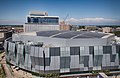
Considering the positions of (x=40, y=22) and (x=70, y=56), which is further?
(x=40, y=22)

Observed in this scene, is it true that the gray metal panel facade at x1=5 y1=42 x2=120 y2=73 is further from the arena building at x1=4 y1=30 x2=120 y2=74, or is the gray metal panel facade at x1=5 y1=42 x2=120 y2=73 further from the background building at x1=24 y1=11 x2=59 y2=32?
the background building at x1=24 y1=11 x2=59 y2=32

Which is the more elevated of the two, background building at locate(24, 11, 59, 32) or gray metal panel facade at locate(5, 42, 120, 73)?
background building at locate(24, 11, 59, 32)

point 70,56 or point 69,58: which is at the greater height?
point 70,56

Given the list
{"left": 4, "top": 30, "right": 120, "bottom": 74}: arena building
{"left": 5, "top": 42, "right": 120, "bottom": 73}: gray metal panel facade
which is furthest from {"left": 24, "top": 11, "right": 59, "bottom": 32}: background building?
{"left": 5, "top": 42, "right": 120, "bottom": 73}: gray metal panel facade

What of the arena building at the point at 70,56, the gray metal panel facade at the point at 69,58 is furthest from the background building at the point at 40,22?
the gray metal panel facade at the point at 69,58

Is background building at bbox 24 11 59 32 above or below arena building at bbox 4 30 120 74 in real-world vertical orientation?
above

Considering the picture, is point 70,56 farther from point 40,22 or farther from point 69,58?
point 40,22

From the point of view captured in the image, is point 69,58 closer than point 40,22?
Yes

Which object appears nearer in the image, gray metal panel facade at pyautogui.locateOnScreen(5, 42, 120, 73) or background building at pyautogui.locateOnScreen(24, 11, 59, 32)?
gray metal panel facade at pyautogui.locateOnScreen(5, 42, 120, 73)

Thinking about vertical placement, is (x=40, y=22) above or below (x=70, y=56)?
above

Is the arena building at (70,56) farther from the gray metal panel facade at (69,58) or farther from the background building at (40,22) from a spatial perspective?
the background building at (40,22)

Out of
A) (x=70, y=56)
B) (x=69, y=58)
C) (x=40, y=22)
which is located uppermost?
(x=40, y=22)

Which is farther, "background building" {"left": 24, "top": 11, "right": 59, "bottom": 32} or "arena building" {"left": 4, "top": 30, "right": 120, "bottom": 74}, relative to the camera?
"background building" {"left": 24, "top": 11, "right": 59, "bottom": 32}

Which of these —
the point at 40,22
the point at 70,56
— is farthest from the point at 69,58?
the point at 40,22
